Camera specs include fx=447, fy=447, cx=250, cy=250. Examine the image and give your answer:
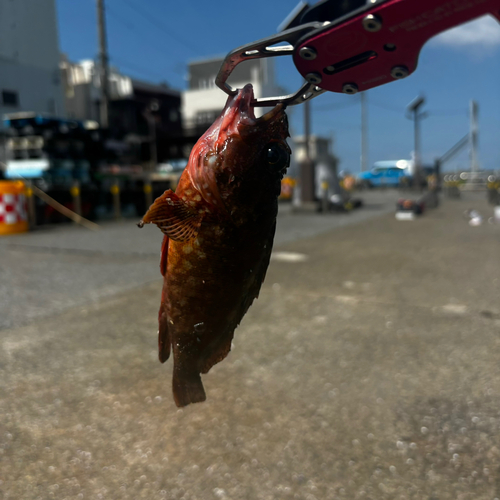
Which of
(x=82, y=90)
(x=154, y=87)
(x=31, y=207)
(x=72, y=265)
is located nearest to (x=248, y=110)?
(x=72, y=265)

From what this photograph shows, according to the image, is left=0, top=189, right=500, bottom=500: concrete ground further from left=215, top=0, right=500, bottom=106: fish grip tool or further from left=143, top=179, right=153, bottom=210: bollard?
left=143, top=179, right=153, bottom=210: bollard

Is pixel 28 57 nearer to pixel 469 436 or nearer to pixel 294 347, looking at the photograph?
pixel 294 347

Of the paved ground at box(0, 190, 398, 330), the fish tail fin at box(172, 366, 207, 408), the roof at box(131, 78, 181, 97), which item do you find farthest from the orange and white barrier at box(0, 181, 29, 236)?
the roof at box(131, 78, 181, 97)

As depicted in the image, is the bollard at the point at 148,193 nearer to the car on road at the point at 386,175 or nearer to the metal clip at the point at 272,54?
the metal clip at the point at 272,54

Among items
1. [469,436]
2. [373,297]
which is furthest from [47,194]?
[469,436]

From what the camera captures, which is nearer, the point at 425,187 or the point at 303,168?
the point at 303,168

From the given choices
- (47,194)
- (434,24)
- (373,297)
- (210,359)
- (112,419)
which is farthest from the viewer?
(47,194)

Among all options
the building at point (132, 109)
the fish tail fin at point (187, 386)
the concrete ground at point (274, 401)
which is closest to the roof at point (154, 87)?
the building at point (132, 109)
